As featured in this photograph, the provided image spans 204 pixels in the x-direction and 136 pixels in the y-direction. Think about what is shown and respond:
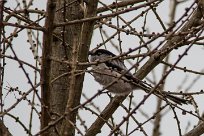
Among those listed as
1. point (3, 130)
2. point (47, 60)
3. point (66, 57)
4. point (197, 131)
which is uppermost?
point (66, 57)

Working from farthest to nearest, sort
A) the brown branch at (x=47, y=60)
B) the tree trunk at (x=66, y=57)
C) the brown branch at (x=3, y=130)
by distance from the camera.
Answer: the tree trunk at (x=66, y=57), the brown branch at (x=3, y=130), the brown branch at (x=47, y=60)

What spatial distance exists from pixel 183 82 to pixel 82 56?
2.11 meters

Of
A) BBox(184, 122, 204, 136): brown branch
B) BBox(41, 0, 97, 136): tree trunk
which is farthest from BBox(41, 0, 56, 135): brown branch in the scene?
BBox(184, 122, 204, 136): brown branch

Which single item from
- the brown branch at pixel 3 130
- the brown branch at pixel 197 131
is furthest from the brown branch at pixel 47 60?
the brown branch at pixel 197 131

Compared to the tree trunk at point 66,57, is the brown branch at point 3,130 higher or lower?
lower

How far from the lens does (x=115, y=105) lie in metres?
3.87

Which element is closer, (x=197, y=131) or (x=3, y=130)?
(x=3, y=130)

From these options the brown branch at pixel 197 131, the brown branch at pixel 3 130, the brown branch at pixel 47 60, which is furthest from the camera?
the brown branch at pixel 197 131

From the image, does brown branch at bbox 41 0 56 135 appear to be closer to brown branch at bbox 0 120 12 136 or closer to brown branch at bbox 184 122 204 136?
brown branch at bbox 0 120 12 136

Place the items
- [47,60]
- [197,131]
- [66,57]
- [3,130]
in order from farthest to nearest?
[197,131], [66,57], [3,130], [47,60]

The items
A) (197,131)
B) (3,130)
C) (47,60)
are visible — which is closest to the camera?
(47,60)

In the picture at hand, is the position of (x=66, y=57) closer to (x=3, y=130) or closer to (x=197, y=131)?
(x=3, y=130)

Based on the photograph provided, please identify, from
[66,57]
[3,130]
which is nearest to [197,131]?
[66,57]

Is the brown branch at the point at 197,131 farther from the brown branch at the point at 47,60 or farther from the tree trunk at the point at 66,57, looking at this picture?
the brown branch at the point at 47,60
